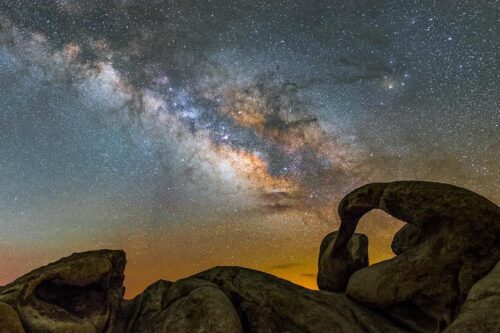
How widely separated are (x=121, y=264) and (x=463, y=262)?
13.3m

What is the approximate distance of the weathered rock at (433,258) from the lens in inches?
558

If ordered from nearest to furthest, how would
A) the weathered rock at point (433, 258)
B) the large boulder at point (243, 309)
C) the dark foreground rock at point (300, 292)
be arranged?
the dark foreground rock at point (300, 292) < the large boulder at point (243, 309) < the weathered rock at point (433, 258)

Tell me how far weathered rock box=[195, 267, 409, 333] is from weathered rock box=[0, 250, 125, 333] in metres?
3.95

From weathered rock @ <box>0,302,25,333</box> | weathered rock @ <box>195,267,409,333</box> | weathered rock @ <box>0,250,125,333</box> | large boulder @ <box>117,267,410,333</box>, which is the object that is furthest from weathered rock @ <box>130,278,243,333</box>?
weathered rock @ <box>0,302,25,333</box>

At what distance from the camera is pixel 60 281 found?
47.6ft

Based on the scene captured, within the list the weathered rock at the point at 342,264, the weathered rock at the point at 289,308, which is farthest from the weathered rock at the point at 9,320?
the weathered rock at the point at 342,264

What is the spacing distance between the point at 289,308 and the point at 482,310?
241 inches

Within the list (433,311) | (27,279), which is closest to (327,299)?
(433,311)

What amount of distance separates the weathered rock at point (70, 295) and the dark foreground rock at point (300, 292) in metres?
0.03

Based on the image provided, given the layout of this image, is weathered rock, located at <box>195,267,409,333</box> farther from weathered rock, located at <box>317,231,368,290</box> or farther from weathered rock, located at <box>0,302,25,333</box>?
weathered rock, located at <box>0,302,25,333</box>

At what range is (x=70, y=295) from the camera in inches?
590

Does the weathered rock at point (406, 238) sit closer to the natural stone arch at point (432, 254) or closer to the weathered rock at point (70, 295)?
the natural stone arch at point (432, 254)

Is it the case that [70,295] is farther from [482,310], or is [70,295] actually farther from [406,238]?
[406,238]

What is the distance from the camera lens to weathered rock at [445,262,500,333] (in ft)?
33.9
